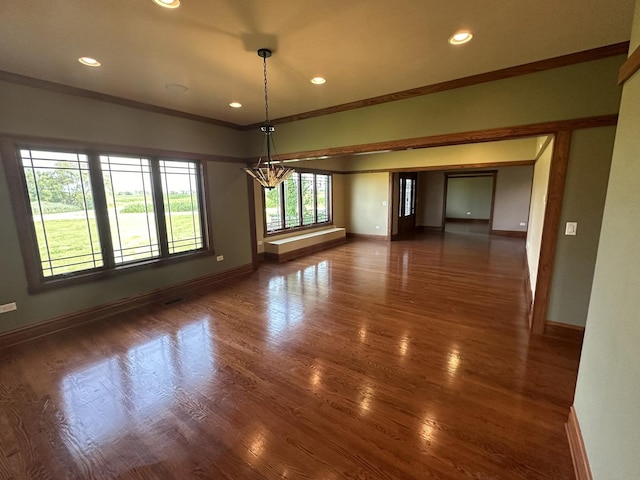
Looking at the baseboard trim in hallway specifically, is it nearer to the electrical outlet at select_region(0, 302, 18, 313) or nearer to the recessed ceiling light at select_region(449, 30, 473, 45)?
the recessed ceiling light at select_region(449, 30, 473, 45)

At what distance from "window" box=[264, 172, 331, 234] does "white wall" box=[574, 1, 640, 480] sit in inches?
221

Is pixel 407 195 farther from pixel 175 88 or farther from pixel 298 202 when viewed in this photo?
pixel 175 88

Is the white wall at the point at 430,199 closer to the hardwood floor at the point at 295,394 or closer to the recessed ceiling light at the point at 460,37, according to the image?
the hardwood floor at the point at 295,394

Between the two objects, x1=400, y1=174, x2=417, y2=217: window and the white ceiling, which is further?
x1=400, y1=174, x2=417, y2=217: window

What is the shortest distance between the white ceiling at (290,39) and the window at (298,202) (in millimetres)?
3559

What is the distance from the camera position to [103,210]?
3559mm

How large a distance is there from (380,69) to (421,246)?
5.76 m

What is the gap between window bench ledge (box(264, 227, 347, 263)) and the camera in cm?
632

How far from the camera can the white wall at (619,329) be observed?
3.69ft

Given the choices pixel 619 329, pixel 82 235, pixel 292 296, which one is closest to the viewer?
pixel 619 329

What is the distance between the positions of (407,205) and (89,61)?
887 centimetres

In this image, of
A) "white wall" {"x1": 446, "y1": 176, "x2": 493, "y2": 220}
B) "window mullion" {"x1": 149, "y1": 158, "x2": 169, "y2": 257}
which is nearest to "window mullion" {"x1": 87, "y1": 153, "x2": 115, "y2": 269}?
"window mullion" {"x1": 149, "y1": 158, "x2": 169, "y2": 257}

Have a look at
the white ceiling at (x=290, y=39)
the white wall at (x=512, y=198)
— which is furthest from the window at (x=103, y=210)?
the white wall at (x=512, y=198)

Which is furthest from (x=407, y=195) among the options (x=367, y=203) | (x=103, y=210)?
(x=103, y=210)
